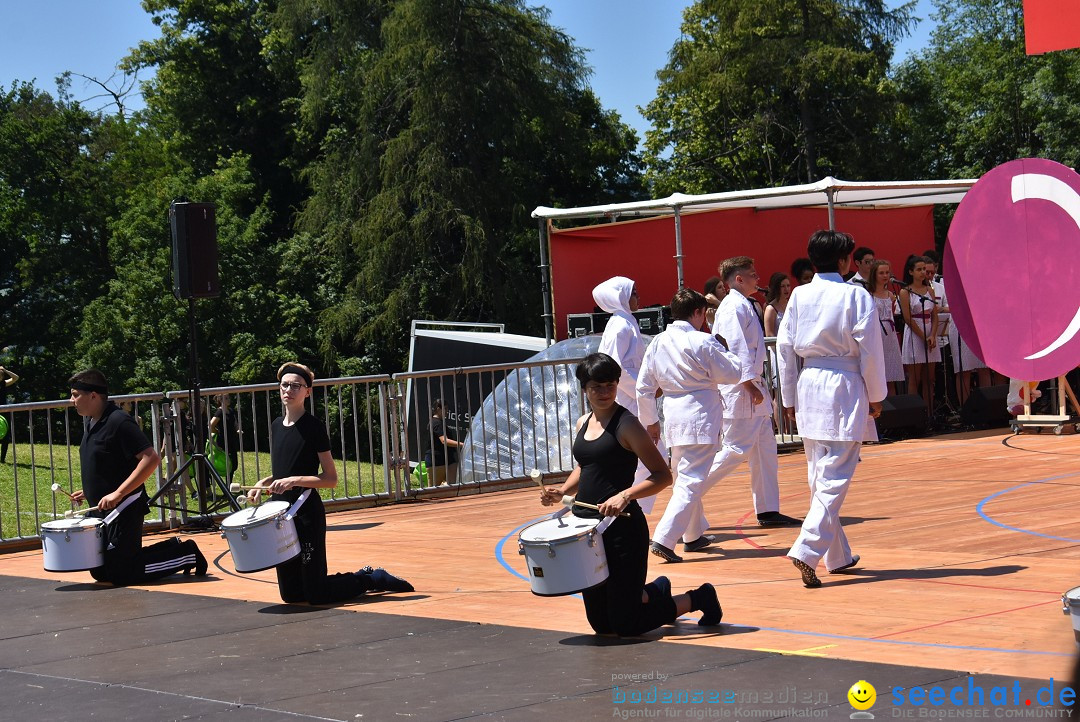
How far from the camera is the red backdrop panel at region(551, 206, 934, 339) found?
21.4 m

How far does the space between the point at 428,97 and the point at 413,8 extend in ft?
8.10

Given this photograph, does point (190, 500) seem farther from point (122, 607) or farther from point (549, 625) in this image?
point (549, 625)

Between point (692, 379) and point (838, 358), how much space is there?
1232 millimetres

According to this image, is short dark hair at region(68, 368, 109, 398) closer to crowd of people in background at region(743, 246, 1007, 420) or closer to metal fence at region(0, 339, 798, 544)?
metal fence at region(0, 339, 798, 544)

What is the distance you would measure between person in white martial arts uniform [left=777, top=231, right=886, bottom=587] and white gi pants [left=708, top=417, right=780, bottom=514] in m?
1.46

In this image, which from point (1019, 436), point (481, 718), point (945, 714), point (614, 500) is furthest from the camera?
point (1019, 436)

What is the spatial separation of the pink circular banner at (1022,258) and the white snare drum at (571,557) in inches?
99.8

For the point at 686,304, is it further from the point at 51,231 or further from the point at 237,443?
the point at 51,231

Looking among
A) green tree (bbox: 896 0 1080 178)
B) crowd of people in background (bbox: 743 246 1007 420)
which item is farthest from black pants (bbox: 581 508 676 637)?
green tree (bbox: 896 0 1080 178)

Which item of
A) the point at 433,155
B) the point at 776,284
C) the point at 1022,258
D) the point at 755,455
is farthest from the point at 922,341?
the point at 433,155

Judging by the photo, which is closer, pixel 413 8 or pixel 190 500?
pixel 190 500

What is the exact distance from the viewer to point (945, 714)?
4.83 m

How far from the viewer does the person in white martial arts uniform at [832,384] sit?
785 cm

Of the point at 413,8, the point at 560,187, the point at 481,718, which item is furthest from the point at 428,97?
the point at 481,718
